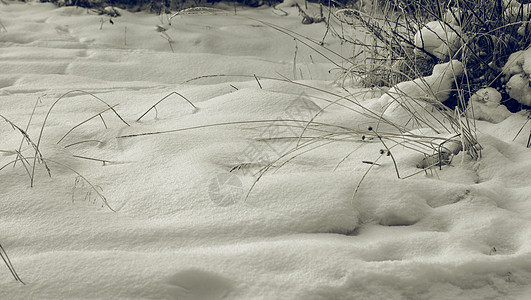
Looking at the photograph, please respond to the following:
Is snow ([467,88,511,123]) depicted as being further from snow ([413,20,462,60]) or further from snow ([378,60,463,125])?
snow ([413,20,462,60])

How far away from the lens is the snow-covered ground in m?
1.17

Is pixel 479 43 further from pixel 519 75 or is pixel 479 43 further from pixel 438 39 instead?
pixel 519 75

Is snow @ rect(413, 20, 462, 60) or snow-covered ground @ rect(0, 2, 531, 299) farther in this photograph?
snow @ rect(413, 20, 462, 60)

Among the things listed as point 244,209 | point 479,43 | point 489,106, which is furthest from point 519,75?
point 244,209

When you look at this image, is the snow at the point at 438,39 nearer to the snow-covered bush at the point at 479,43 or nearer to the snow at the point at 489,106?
the snow-covered bush at the point at 479,43

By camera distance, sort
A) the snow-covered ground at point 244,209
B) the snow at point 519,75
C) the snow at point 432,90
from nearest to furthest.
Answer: the snow-covered ground at point 244,209
the snow at point 519,75
the snow at point 432,90

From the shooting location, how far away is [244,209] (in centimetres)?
144

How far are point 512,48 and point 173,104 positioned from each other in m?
1.39

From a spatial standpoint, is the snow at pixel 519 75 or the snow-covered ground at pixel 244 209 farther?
the snow at pixel 519 75

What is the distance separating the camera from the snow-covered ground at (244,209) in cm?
117

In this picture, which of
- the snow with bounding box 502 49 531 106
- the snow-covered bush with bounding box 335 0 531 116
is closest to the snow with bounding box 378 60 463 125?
the snow-covered bush with bounding box 335 0 531 116

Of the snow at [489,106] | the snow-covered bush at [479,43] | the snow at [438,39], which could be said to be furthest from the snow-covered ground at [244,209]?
the snow at [438,39]

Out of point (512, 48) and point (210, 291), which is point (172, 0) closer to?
point (512, 48)

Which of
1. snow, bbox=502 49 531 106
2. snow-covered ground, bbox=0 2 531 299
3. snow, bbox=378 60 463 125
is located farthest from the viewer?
snow, bbox=378 60 463 125
